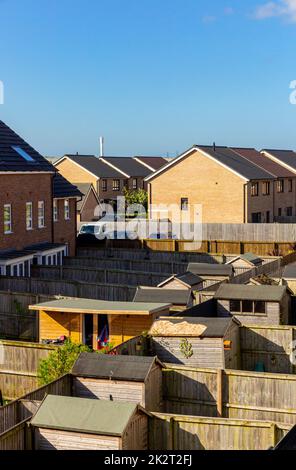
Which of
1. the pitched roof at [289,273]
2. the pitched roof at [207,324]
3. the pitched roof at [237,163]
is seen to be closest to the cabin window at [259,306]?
the pitched roof at [207,324]

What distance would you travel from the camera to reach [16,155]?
131ft

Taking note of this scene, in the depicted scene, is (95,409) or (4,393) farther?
(4,393)

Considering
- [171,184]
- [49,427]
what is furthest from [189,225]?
[49,427]

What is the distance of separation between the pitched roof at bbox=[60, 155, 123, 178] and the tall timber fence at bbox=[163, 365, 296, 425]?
65549 mm

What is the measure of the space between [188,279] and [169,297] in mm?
3957

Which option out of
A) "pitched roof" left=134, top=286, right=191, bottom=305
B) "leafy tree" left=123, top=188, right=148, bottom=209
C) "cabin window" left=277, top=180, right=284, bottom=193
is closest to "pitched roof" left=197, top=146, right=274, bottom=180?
"cabin window" left=277, top=180, right=284, bottom=193

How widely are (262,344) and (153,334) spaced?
163 inches

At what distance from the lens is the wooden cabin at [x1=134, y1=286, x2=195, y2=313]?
26625 mm

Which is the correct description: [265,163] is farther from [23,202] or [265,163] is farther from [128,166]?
[23,202]

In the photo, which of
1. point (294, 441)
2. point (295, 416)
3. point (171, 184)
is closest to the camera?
point (294, 441)

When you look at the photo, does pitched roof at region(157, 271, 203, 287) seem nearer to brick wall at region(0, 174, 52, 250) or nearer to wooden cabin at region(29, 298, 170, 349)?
wooden cabin at region(29, 298, 170, 349)

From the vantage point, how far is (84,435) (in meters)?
14.6
